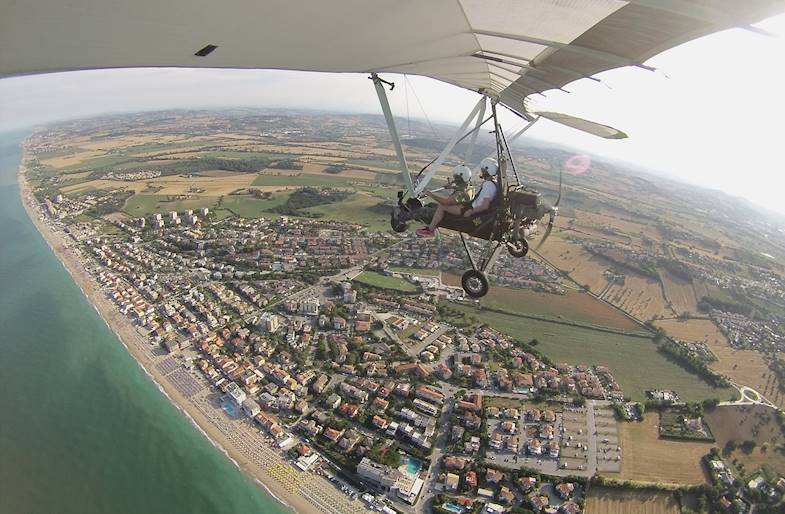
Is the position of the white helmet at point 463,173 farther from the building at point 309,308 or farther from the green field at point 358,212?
the green field at point 358,212

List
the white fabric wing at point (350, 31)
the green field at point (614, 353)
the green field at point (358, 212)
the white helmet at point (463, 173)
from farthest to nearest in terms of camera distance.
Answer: the green field at point (358, 212) < the green field at point (614, 353) < the white helmet at point (463, 173) < the white fabric wing at point (350, 31)

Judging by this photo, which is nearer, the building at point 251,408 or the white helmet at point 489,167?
the white helmet at point 489,167

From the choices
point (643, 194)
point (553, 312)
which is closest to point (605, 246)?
point (553, 312)

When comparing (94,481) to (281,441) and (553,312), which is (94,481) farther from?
(553,312)

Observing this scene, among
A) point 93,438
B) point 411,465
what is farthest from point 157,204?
point 411,465

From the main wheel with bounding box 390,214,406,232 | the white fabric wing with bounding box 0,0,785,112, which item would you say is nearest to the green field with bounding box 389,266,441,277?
the main wheel with bounding box 390,214,406,232

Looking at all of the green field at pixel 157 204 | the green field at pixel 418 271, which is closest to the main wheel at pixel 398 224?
A: the green field at pixel 418 271

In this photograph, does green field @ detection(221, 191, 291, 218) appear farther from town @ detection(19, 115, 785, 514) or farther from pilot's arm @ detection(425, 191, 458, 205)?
pilot's arm @ detection(425, 191, 458, 205)

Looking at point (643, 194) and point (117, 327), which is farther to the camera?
point (643, 194)
